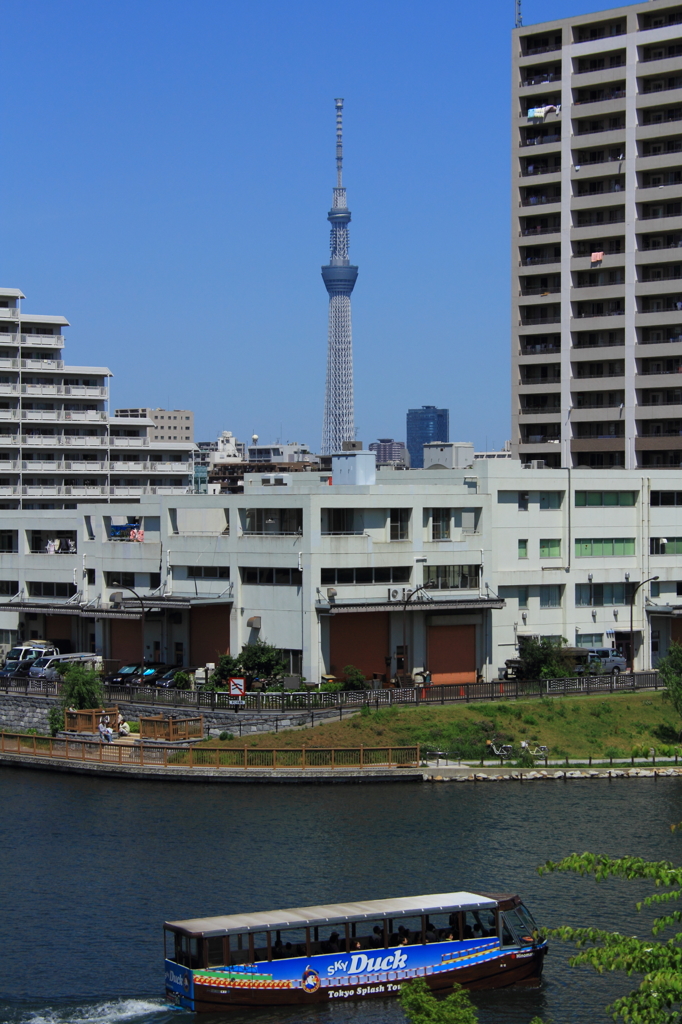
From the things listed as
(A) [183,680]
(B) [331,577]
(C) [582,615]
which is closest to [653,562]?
(C) [582,615]

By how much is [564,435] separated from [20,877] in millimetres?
70244

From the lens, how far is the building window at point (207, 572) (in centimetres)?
7256

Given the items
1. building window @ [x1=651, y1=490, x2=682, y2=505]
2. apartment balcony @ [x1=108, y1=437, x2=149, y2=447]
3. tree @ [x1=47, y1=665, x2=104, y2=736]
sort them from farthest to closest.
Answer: apartment balcony @ [x1=108, y1=437, x2=149, y2=447], building window @ [x1=651, y1=490, x2=682, y2=505], tree @ [x1=47, y1=665, x2=104, y2=736]

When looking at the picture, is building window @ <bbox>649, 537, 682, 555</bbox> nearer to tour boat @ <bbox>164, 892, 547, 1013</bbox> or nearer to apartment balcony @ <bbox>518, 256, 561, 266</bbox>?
apartment balcony @ <bbox>518, 256, 561, 266</bbox>

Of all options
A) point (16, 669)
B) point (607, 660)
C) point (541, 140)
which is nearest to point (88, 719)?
point (16, 669)

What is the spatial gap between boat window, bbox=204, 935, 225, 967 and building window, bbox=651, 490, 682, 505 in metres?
55.3

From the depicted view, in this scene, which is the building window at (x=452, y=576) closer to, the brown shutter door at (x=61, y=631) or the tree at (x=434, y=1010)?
the brown shutter door at (x=61, y=631)

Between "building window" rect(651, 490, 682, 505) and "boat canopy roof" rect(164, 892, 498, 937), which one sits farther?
"building window" rect(651, 490, 682, 505)

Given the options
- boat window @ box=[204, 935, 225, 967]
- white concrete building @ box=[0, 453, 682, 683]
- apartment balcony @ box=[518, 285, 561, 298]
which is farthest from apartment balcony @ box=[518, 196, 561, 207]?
boat window @ box=[204, 935, 225, 967]

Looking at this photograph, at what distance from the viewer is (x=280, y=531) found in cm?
7088

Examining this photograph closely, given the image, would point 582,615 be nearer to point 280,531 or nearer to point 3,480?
point 280,531

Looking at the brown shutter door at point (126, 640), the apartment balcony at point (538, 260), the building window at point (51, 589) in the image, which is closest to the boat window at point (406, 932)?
the brown shutter door at point (126, 640)

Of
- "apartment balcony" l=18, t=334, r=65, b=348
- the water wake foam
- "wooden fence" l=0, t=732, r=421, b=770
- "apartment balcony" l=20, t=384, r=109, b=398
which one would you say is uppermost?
"apartment balcony" l=18, t=334, r=65, b=348

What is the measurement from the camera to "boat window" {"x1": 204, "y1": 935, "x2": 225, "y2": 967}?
31750mm
